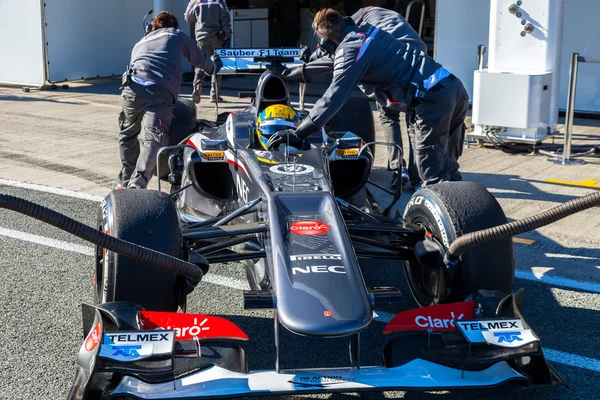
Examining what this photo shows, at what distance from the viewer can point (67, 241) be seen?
6285mm

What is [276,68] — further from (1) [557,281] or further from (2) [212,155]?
(1) [557,281]

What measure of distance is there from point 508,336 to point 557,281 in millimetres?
1948

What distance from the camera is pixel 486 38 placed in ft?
37.8

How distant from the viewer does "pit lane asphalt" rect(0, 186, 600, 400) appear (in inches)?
157

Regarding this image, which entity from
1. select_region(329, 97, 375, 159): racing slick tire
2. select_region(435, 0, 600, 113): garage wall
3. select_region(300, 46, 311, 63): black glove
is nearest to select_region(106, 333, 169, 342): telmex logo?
select_region(300, 46, 311, 63): black glove

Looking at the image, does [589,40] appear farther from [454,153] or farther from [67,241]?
[67,241]

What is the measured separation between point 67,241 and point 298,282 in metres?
3.18

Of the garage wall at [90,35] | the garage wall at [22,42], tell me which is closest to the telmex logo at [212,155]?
the garage wall at [22,42]

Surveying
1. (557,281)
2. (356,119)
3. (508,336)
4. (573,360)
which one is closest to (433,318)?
(508,336)

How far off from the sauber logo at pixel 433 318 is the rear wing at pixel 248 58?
3211mm

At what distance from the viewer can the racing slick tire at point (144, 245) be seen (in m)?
3.99

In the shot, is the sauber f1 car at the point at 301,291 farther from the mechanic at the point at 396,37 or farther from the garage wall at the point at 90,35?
the garage wall at the point at 90,35

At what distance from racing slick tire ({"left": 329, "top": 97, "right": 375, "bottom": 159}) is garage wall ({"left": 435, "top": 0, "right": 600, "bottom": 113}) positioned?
4.48 metres

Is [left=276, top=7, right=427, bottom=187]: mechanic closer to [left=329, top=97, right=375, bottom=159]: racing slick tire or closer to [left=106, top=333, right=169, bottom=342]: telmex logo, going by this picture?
[left=329, top=97, right=375, bottom=159]: racing slick tire
